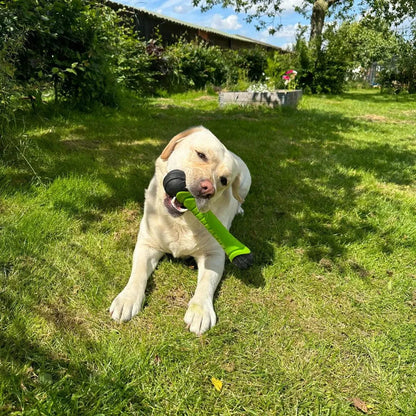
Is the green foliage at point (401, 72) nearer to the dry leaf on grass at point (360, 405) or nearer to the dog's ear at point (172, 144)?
the dog's ear at point (172, 144)

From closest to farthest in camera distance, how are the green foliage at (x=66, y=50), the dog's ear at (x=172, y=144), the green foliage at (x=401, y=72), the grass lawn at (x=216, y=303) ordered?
the grass lawn at (x=216, y=303), the dog's ear at (x=172, y=144), the green foliage at (x=66, y=50), the green foliage at (x=401, y=72)

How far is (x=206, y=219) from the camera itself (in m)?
2.37

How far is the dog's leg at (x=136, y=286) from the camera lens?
6.94 ft

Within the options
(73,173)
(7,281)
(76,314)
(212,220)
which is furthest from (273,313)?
(73,173)

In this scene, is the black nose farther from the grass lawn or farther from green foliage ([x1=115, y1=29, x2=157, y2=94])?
green foliage ([x1=115, y1=29, x2=157, y2=94])

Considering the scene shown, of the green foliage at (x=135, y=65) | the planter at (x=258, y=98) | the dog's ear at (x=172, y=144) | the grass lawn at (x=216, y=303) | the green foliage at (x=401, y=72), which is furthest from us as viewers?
the green foliage at (x=401, y=72)

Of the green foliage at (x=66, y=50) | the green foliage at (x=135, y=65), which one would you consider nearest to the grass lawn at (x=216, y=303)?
the green foliage at (x=66, y=50)

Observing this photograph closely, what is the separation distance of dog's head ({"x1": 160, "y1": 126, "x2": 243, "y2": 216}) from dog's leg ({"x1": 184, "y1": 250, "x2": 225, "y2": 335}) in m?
0.51

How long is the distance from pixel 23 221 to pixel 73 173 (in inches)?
50.0

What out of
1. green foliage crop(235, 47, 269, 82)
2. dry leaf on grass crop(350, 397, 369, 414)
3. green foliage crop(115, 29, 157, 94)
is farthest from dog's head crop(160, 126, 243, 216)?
green foliage crop(235, 47, 269, 82)

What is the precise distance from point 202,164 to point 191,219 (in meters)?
0.47

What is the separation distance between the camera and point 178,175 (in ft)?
7.64

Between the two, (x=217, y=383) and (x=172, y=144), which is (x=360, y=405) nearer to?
(x=217, y=383)

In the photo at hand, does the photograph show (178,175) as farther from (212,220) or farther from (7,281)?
(7,281)
